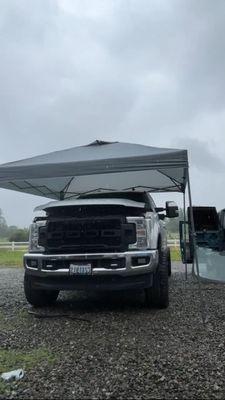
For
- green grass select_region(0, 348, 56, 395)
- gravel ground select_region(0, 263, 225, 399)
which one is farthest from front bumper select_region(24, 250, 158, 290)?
green grass select_region(0, 348, 56, 395)

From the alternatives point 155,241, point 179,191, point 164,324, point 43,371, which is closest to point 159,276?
point 155,241

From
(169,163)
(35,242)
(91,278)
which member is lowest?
(91,278)

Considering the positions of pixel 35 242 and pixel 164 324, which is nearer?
pixel 164 324

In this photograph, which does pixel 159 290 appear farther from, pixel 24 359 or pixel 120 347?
pixel 24 359

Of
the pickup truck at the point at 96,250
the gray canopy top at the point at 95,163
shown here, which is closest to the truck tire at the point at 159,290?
the pickup truck at the point at 96,250

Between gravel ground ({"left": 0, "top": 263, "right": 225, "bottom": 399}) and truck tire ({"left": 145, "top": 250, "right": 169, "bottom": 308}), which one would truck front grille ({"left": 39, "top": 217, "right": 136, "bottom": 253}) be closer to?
truck tire ({"left": 145, "top": 250, "right": 169, "bottom": 308})

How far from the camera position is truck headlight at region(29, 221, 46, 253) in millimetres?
6491

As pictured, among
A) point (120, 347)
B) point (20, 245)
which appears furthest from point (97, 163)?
point (20, 245)

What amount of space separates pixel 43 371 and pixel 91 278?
226 cm

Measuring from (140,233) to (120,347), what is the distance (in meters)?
1.95

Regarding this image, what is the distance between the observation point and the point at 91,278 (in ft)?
20.3

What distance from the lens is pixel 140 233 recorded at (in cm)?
629

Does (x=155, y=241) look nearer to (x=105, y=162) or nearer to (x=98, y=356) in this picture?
(x=105, y=162)

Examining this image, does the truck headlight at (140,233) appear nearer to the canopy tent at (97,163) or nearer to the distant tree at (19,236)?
the canopy tent at (97,163)
